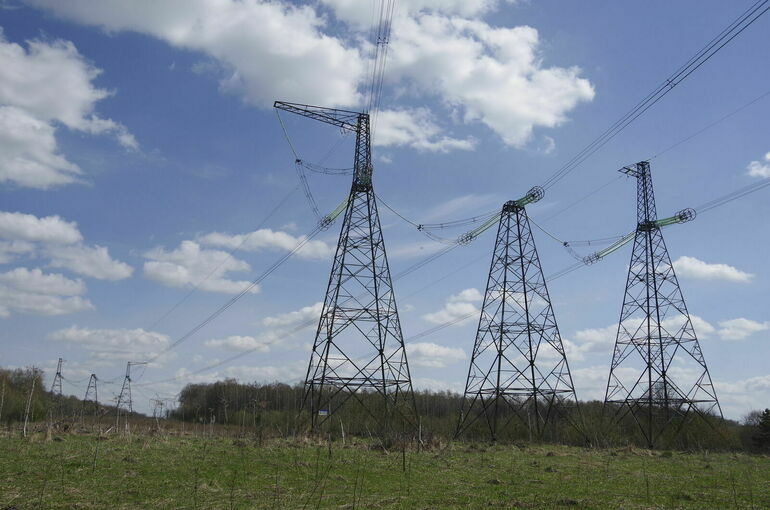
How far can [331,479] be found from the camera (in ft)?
62.8

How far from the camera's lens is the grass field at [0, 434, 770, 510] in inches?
589

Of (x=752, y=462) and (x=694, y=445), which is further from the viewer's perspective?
(x=694, y=445)

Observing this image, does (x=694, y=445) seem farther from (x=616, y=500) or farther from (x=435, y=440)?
(x=616, y=500)

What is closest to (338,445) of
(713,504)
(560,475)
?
(560,475)

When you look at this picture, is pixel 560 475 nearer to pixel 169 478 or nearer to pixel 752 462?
pixel 169 478

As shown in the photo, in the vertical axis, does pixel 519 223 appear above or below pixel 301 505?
above

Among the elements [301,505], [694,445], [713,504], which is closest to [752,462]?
[694,445]

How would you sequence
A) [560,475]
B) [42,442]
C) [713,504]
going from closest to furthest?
[713,504], [560,475], [42,442]

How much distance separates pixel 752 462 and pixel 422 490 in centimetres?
2298

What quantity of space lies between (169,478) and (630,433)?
1732 inches

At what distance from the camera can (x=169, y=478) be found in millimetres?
18047

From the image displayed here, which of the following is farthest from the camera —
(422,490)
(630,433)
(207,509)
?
(630,433)

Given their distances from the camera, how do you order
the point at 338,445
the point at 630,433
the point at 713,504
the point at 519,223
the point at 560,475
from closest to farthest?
the point at 713,504
the point at 560,475
the point at 338,445
the point at 519,223
the point at 630,433

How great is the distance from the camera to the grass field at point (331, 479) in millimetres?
14969
